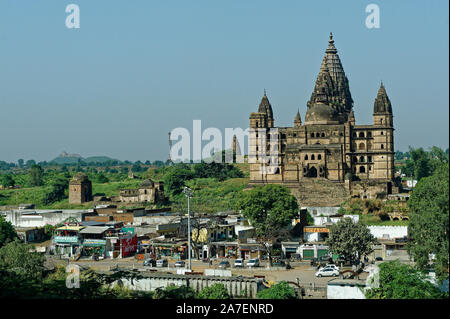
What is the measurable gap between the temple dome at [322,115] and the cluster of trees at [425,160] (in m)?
11.5

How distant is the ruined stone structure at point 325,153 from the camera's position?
221ft

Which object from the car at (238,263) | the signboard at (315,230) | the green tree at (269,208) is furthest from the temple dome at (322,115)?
the car at (238,263)

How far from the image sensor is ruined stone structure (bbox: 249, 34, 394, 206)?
67312 millimetres

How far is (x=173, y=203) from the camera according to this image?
79.1 meters

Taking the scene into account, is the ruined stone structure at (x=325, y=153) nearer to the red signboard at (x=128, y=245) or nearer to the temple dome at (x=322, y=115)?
the temple dome at (x=322, y=115)

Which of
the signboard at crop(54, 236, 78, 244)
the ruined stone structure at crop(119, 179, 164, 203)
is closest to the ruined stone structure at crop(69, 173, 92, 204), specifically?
the ruined stone structure at crop(119, 179, 164, 203)

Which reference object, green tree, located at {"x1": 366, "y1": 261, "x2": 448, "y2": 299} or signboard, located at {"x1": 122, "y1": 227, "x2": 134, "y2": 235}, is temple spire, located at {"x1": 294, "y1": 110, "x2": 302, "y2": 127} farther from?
green tree, located at {"x1": 366, "y1": 261, "x2": 448, "y2": 299}

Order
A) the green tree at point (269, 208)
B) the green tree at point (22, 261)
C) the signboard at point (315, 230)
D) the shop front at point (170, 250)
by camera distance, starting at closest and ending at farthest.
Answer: the green tree at point (22, 261), the shop front at point (170, 250), the green tree at point (269, 208), the signboard at point (315, 230)

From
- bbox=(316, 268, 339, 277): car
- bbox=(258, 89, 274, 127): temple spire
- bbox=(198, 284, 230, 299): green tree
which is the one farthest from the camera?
bbox=(258, 89, 274, 127): temple spire

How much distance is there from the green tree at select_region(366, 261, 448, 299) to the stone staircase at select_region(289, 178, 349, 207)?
34.2 m

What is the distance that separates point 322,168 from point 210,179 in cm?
1902

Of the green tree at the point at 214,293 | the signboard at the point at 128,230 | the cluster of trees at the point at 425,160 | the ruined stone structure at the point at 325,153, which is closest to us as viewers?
the green tree at the point at 214,293
